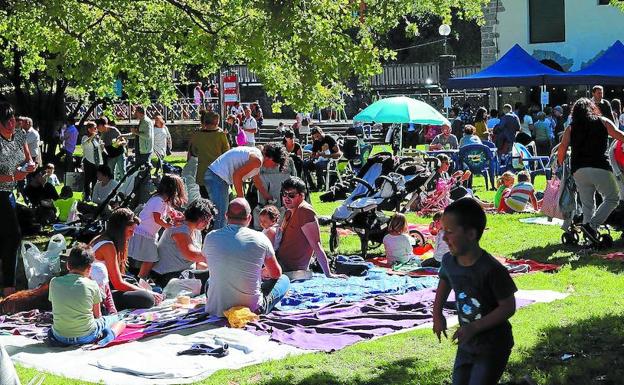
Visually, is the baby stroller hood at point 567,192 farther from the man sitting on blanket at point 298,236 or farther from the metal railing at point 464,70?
the metal railing at point 464,70

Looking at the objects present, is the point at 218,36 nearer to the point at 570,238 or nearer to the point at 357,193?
Answer: the point at 357,193

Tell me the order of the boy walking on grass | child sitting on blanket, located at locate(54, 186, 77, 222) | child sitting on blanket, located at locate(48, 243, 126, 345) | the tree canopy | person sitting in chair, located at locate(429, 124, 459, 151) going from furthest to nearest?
person sitting in chair, located at locate(429, 124, 459, 151) → child sitting on blanket, located at locate(54, 186, 77, 222) → the tree canopy → child sitting on blanket, located at locate(48, 243, 126, 345) → the boy walking on grass

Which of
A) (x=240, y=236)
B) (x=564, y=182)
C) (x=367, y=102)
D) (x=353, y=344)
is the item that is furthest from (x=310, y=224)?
(x=367, y=102)

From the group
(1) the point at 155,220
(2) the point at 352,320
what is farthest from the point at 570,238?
(1) the point at 155,220

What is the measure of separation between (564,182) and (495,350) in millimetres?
7438

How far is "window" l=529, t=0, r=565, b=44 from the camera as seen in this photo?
36.3 metres

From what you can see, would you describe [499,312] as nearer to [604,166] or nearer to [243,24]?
[604,166]

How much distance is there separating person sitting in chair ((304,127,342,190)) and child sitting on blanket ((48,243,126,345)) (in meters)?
12.5

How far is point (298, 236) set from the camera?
10492mm

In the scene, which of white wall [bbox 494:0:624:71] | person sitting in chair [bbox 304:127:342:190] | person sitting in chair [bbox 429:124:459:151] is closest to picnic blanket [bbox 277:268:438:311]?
person sitting in chair [bbox 304:127:342:190]

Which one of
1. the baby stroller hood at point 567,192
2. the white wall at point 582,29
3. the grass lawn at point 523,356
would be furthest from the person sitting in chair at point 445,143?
the white wall at point 582,29

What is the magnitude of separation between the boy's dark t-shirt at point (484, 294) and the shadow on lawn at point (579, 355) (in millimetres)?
1722

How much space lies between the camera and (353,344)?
805 centimetres

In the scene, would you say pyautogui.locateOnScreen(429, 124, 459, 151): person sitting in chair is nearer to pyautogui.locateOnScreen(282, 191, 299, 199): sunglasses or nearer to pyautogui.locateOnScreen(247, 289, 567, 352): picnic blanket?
pyautogui.locateOnScreen(282, 191, 299, 199): sunglasses
